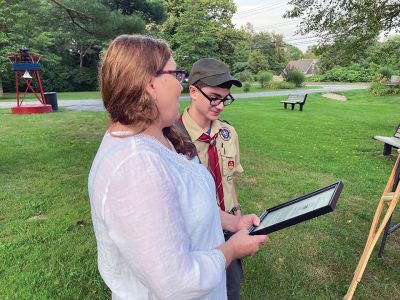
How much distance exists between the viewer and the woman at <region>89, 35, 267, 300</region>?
1056 millimetres

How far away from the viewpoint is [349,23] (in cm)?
1021

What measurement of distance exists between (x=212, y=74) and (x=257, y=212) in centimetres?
287

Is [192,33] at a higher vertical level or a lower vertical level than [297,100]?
higher

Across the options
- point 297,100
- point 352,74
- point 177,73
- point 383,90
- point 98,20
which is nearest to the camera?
point 177,73

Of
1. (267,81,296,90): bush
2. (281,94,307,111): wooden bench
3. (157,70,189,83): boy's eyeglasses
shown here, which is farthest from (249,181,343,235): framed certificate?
(267,81,296,90): bush

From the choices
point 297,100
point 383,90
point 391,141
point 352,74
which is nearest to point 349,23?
point 391,141

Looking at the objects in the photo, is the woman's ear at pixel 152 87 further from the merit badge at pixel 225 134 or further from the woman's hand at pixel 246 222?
the merit badge at pixel 225 134

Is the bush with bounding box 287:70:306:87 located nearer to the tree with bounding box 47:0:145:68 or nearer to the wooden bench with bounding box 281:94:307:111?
the wooden bench with bounding box 281:94:307:111

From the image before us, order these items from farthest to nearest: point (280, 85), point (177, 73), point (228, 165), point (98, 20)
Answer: point (280, 85), point (98, 20), point (228, 165), point (177, 73)

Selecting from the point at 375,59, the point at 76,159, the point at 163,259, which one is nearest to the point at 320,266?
the point at 163,259

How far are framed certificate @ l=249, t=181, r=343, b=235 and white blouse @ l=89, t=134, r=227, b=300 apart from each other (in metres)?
0.32

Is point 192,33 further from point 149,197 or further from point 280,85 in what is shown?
point 149,197

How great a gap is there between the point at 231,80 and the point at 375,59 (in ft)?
34.9

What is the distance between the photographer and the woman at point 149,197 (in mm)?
1056
